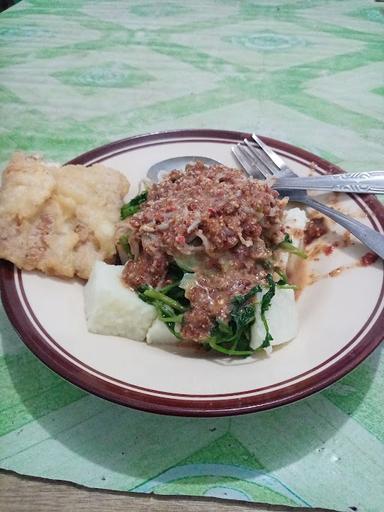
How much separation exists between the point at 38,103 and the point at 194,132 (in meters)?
1.38

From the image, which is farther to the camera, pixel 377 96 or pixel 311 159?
pixel 377 96

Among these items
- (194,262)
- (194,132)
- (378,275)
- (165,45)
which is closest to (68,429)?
(194,262)

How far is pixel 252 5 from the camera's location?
4.81 m

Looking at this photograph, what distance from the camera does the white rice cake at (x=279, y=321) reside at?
168cm

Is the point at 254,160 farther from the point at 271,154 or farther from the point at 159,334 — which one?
the point at 159,334

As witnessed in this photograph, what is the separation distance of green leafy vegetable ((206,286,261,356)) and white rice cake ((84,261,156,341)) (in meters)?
0.22

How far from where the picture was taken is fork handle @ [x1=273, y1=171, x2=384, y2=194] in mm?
2148

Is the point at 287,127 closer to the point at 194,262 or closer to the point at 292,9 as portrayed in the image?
the point at 194,262

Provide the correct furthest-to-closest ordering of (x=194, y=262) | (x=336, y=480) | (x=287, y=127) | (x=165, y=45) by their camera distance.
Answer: (x=165, y=45) < (x=287, y=127) < (x=194, y=262) < (x=336, y=480)

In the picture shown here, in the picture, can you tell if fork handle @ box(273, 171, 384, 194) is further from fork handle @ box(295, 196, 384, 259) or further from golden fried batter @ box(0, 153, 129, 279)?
golden fried batter @ box(0, 153, 129, 279)

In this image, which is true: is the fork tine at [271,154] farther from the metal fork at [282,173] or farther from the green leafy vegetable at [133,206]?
the green leafy vegetable at [133,206]

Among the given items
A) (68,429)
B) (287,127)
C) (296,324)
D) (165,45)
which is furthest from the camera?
(165,45)

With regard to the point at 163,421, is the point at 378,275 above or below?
above

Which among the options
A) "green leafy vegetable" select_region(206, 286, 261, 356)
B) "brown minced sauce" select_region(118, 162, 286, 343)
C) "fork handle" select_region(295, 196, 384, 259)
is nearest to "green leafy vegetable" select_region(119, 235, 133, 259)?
"brown minced sauce" select_region(118, 162, 286, 343)
